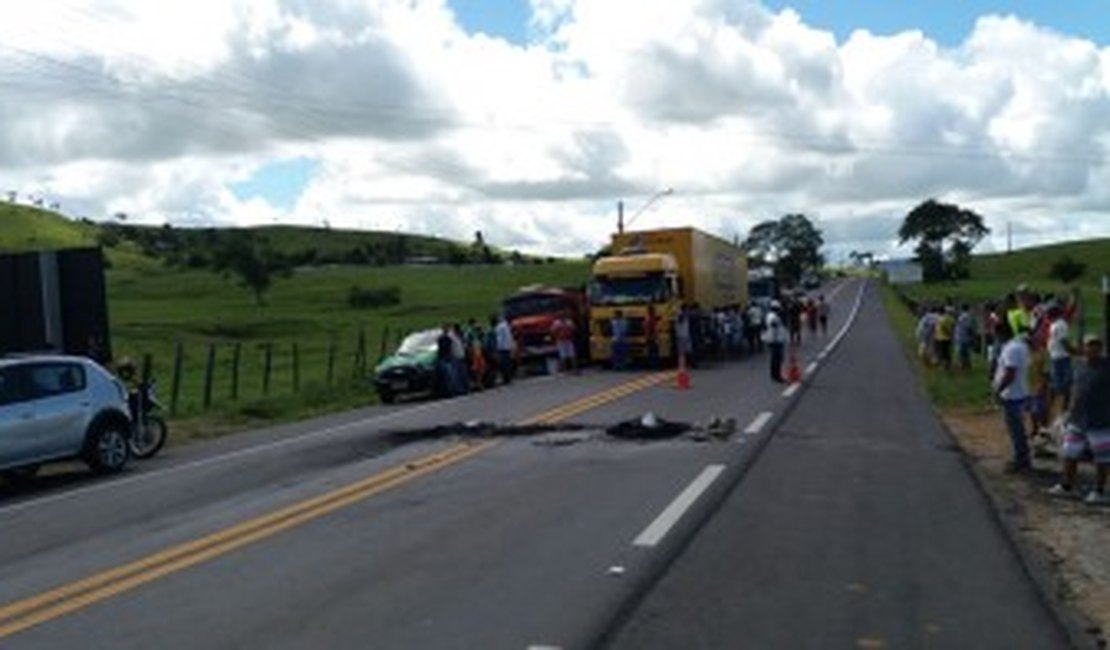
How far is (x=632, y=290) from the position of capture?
125 ft

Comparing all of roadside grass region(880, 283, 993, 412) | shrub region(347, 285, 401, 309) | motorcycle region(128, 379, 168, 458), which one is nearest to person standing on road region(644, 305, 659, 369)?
roadside grass region(880, 283, 993, 412)

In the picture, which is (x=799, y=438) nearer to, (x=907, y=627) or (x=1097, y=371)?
(x=1097, y=371)

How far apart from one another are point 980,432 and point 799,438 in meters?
3.15

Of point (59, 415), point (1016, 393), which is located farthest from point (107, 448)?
point (1016, 393)

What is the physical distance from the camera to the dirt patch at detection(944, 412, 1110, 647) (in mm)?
8914

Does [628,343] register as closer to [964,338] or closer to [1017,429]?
[964,338]

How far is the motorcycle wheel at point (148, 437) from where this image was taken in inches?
764

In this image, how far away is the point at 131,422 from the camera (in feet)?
58.9

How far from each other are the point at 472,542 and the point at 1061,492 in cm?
610

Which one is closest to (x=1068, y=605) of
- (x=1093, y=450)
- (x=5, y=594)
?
(x=1093, y=450)

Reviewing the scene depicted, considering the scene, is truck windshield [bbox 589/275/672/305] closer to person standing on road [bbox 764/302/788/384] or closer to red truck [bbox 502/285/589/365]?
red truck [bbox 502/285/589/365]

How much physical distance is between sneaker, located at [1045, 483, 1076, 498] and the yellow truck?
2347 centimetres

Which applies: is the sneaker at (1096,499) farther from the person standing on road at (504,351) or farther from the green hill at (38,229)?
the green hill at (38,229)

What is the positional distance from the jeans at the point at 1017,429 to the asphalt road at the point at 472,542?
2.74ft
